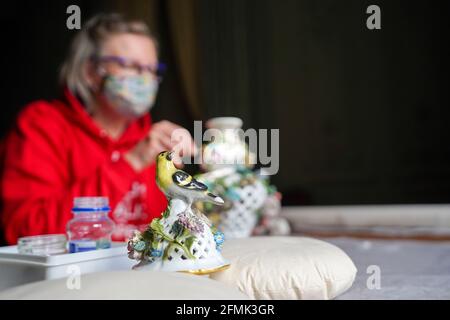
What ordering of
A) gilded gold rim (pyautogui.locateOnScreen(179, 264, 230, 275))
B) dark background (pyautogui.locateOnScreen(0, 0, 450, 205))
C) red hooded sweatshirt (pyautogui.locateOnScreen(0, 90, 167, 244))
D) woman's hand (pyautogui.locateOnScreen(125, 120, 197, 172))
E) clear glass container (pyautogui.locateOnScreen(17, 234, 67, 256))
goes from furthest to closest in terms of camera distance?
dark background (pyautogui.locateOnScreen(0, 0, 450, 205))
red hooded sweatshirt (pyautogui.locateOnScreen(0, 90, 167, 244))
woman's hand (pyautogui.locateOnScreen(125, 120, 197, 172))
clear glass container (pyautogui.locateOnScreen(17, 234, 67, 256))
gilded gold rim (pyautogui.locateOnScreen(179, 264, 230, 275))

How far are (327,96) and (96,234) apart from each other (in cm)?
262

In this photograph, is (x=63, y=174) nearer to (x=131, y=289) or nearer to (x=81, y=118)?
(x=81, y=118)

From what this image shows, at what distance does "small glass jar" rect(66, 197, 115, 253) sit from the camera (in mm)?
910

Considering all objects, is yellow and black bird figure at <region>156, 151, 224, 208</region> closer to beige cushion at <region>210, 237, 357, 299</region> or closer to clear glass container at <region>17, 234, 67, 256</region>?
beige cushion at <region>210, 237, 357, 299</region>

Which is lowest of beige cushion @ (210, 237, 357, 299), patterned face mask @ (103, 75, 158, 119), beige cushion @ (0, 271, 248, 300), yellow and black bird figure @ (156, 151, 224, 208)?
beige cushion @ (210, 237, 357, 299)

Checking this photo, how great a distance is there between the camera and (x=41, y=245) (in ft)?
2.83

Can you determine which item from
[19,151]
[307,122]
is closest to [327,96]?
[307,122]

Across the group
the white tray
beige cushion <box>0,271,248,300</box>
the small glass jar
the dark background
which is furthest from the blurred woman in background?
the dark background

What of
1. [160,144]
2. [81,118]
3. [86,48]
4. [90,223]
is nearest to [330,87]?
[86,48]

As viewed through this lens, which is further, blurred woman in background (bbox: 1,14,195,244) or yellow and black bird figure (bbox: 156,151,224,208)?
blurred woman in background (bbox: 1,14,195,244)

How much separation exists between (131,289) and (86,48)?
4.66ft

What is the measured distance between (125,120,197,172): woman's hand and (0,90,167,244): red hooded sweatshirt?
0.10 feet

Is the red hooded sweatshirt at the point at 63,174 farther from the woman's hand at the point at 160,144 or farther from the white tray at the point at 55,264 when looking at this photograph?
the white tray at the point at 55,264

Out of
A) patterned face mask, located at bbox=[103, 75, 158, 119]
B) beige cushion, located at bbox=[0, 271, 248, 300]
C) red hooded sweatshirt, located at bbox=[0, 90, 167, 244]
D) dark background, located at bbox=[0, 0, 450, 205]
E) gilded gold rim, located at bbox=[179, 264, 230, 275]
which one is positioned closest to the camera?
beige cushion, located at bbox=[0, 271, 248, 300]
